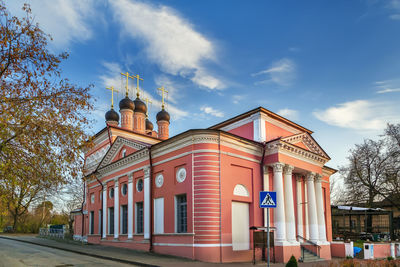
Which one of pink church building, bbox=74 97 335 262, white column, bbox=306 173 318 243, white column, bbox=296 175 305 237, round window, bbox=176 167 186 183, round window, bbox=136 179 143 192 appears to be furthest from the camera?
round window, bbox=136 179 143 192

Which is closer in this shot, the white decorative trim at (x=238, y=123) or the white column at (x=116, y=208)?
the white decorative trim at (x=238, y=123)

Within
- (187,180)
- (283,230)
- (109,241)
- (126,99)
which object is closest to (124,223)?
(109,241)

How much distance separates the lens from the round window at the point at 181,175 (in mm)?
17219

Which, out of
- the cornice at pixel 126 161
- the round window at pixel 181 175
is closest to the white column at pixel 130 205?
the cornice at pixel 126 161

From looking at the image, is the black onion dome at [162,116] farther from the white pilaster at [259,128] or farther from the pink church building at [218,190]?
the white pilaster at [259,128]

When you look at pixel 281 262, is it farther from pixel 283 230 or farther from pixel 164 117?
pixel 164 117

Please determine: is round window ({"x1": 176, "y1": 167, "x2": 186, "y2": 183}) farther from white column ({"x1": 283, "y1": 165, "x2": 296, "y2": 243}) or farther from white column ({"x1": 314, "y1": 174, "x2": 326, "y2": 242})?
white column ({"x1": 314, "y1": 174, "x2": 326, "y2": 242})

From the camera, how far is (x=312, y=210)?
20.4 metres

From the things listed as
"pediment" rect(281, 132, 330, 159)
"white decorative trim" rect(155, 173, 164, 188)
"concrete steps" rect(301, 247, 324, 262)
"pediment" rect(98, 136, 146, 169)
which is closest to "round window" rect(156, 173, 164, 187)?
"white decorative trim" rect(155, 173, 164, 188)

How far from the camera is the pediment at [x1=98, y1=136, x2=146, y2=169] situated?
70.8 ft

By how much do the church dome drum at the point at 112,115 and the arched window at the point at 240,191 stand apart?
1900 centimetres

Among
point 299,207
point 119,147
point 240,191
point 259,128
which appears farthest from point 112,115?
point 299,207

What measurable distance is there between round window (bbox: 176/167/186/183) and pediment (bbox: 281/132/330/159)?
6125 millimetres

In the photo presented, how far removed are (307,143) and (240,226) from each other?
702 centimetres
